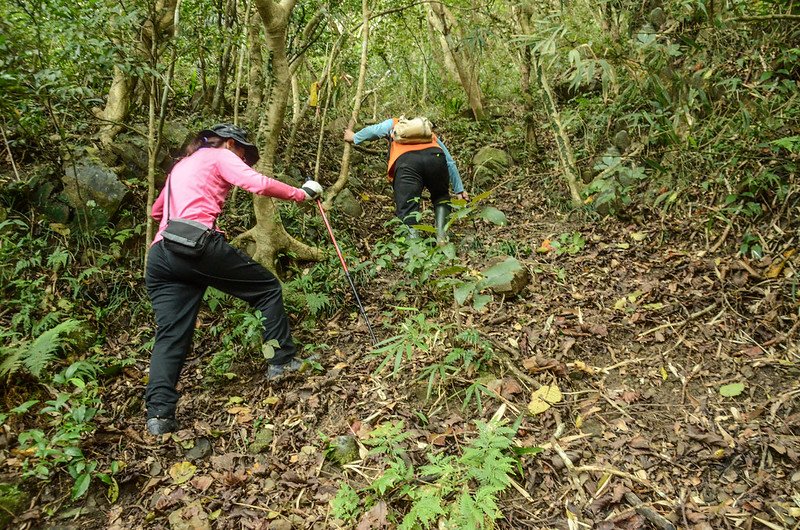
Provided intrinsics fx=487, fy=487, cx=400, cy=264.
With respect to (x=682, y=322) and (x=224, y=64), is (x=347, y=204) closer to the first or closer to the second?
(x=224, y=64)

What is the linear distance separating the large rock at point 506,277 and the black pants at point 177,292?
2.06m

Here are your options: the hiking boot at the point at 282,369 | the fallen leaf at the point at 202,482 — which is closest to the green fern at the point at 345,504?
the fallen leaf at the point at 202,482

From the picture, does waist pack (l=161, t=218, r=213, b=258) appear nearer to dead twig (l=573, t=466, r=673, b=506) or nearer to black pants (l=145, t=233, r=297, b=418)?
black pants (l=145, t=233, r=297, b=418)

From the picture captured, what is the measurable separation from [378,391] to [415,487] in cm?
110

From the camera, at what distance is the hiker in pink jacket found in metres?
3.77

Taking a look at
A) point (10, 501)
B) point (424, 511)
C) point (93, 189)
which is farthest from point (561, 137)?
point (10, 501)

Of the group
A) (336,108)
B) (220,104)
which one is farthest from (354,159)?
(220,104)

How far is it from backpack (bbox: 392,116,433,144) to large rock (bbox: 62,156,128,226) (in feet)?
10.4

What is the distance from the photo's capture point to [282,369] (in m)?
4.31

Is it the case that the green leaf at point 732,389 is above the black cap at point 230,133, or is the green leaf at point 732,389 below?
below

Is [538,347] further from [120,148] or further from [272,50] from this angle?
[120,148]

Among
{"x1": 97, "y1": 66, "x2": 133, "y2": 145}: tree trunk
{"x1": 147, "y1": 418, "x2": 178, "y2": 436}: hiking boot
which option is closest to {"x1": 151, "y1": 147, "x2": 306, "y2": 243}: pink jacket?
{"x1": 147, "y1": 418, "x2": 178, "y2": 436}: hiking boot

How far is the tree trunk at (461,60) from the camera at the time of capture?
9469 mm

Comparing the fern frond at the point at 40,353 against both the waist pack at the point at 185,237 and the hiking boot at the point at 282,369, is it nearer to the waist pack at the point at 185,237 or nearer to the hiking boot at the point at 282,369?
the waist pack at the point at 185,237
